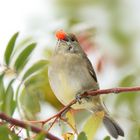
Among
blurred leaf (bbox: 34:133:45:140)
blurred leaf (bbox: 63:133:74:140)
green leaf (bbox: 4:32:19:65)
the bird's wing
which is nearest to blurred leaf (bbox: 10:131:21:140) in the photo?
blurred leaf (bbox: 34:133:45:140)

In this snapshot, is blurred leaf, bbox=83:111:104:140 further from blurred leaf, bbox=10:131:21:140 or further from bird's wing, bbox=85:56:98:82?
bird's wing, bbox=85:56:98:82

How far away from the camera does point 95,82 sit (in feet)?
12.2

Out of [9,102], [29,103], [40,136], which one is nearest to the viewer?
[40,136]

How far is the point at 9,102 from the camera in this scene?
2215 millimetres

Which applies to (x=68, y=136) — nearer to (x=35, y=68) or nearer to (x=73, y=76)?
(x=35, y=68)

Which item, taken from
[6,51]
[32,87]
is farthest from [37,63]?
[6,51]

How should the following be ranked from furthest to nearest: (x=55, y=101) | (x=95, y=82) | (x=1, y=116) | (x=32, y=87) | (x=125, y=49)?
(x=95, y=82), (x=55, y=101), (x=125, y=49), (x=32, y=87), (x=1, y=116)

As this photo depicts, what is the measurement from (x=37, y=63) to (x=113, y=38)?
0.72 metres

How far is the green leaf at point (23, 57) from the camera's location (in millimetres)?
2504

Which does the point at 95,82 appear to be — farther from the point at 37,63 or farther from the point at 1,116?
the point at 1,116

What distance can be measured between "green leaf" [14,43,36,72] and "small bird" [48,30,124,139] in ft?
2.13

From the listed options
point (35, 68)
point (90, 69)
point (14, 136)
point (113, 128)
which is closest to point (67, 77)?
point (90, 69)

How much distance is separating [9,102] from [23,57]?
Answer: 365mm

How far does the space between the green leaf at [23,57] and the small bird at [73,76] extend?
0.65 meters
